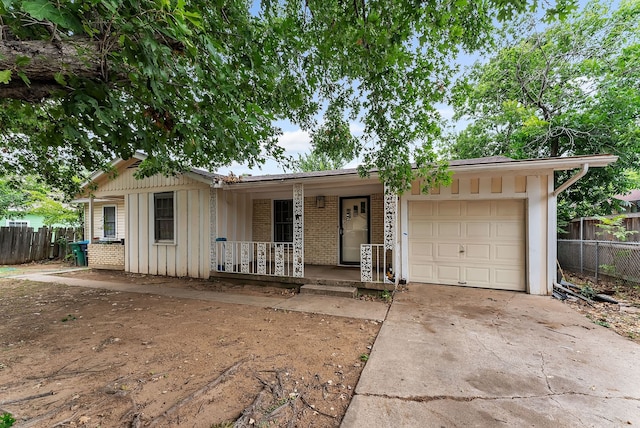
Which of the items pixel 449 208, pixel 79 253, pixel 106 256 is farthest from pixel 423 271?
pixel 79 253

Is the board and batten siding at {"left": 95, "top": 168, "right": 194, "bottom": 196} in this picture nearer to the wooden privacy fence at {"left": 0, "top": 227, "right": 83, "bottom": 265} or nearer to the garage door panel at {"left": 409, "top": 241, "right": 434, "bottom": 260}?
the wooden privacy fence at {"left": 0, "top": 227, "right": 83, "bottom": 265}

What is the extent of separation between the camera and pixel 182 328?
159 inches

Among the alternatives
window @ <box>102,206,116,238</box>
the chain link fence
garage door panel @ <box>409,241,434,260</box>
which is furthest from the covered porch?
window @ <box>102,206,116,238</box>

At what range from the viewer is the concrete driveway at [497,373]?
2131 millimetres

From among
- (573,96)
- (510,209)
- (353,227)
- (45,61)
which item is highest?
(573,96)

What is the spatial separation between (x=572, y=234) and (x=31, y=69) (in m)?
12.8

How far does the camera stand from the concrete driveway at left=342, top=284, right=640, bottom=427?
6.99 ft

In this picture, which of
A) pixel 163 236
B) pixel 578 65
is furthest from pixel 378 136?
pixel 578 65

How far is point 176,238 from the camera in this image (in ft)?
26.2

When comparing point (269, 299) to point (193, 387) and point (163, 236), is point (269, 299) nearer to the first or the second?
point (193, 387)

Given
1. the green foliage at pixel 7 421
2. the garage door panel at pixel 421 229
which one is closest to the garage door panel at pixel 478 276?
the garage door panel at pixel 421 229

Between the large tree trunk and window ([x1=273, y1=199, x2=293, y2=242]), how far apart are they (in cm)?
661

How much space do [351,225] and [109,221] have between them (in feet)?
33.8

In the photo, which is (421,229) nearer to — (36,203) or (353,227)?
(353,227)
